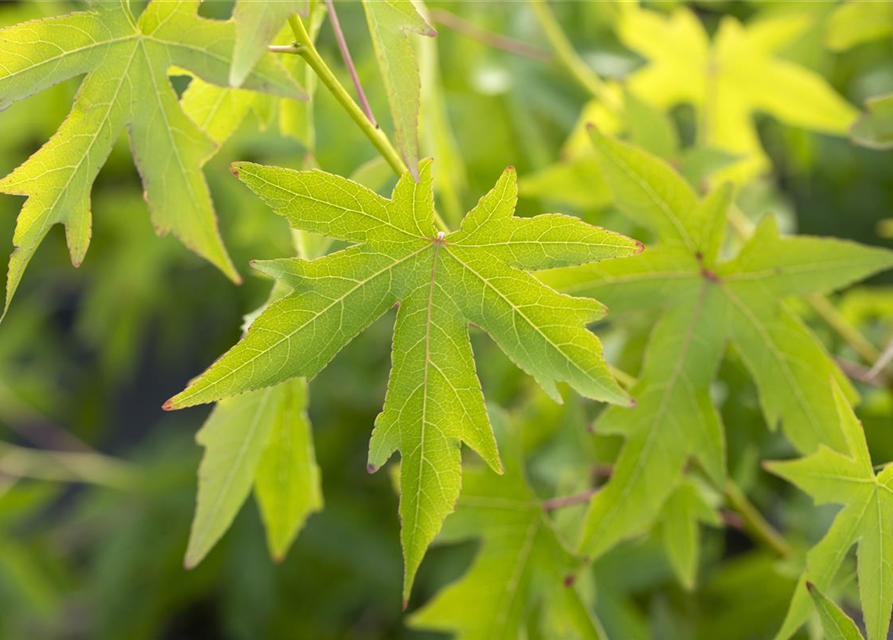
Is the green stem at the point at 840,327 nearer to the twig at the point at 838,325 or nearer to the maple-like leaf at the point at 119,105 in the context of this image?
the twig at the point at 838,325

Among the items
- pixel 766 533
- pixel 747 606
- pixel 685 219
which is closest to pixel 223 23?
pixel 685 219

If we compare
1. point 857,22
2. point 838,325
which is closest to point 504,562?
point 838,325

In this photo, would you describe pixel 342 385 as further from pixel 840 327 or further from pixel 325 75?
pixel 325 75

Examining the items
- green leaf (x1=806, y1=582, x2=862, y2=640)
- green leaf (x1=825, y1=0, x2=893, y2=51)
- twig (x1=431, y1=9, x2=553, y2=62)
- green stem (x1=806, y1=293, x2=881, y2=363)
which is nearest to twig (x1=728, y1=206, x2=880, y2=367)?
green stem (x1=806, y1=293, x2=881, y2=363)

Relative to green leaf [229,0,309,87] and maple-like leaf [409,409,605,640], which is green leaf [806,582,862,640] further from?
green leaf [229,0,309,87]

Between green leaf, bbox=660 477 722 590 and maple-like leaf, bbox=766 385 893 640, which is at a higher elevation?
maple-like leaf, bbox=766 385 893 640

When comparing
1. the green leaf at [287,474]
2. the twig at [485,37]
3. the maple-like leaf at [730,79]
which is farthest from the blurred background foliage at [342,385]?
the green leaf at [287,474]
